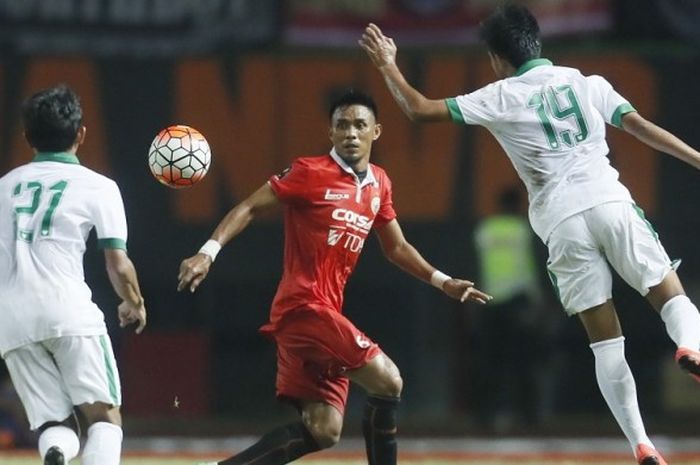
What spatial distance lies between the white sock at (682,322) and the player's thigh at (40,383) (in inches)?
119

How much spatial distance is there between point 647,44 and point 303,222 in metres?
7.77

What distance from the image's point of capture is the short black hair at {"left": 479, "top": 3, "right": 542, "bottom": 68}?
10055mm

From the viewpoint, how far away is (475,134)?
57.0ft

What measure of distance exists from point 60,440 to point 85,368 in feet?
1.15

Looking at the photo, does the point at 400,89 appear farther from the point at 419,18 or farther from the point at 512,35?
the point at 419,18

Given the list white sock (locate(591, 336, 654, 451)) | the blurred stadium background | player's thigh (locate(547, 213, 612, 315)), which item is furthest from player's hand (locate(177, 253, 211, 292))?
the blurred stadium background

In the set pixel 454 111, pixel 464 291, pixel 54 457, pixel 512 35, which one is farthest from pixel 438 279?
pixel 54 457

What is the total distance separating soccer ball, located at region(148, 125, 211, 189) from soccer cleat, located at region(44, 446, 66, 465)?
2.06m

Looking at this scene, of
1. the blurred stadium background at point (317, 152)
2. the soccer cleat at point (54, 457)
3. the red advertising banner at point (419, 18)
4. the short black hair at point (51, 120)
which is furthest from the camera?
the blurred stadium background at point (317, 152)

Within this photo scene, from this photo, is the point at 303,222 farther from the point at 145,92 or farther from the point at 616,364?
the point at 145,92

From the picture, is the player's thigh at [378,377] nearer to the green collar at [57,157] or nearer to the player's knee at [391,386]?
the player's knee at [391,386]

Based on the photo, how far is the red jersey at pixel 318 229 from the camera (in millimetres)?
10156

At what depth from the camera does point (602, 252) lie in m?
10.0

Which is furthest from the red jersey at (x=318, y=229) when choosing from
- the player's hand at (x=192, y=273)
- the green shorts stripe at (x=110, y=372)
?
the green shorts stripe at (x=110, y=372)
